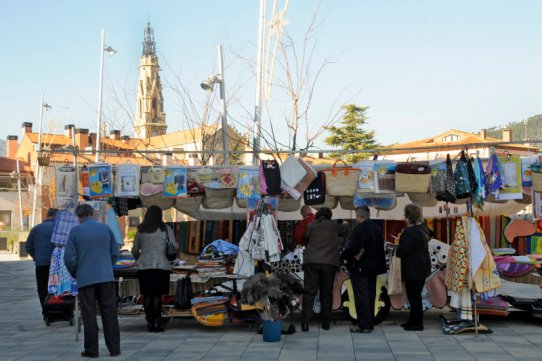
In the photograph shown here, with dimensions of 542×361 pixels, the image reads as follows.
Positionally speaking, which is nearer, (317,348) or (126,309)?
(317,348)

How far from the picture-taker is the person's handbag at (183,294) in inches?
426

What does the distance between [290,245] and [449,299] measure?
8.60 ft

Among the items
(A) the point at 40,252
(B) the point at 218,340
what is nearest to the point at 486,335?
(B) the point at 218,340

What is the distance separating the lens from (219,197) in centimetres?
1174

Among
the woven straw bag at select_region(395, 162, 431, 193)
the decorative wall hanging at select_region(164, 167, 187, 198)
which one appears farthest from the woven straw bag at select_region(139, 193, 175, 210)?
the woven straw bag at select_region(395, 162, 431, 193)

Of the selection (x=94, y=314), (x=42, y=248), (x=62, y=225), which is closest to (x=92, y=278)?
(x=94, y=314)

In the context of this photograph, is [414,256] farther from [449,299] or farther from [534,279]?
[534,279]

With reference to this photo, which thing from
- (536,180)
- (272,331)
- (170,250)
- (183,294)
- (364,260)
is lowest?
(272,331)

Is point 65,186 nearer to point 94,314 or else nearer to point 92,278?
point 92,278

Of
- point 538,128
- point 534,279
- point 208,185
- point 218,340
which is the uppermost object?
point 538,128

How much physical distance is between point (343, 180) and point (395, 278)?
166 centimetres

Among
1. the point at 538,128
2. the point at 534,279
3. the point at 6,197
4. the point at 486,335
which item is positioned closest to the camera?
the point at 486,335

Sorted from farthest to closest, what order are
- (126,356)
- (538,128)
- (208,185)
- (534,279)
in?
1. (538,128)
2. (208,185)
3. (534,279)
4. (126,356)

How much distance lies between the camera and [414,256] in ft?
32.9
